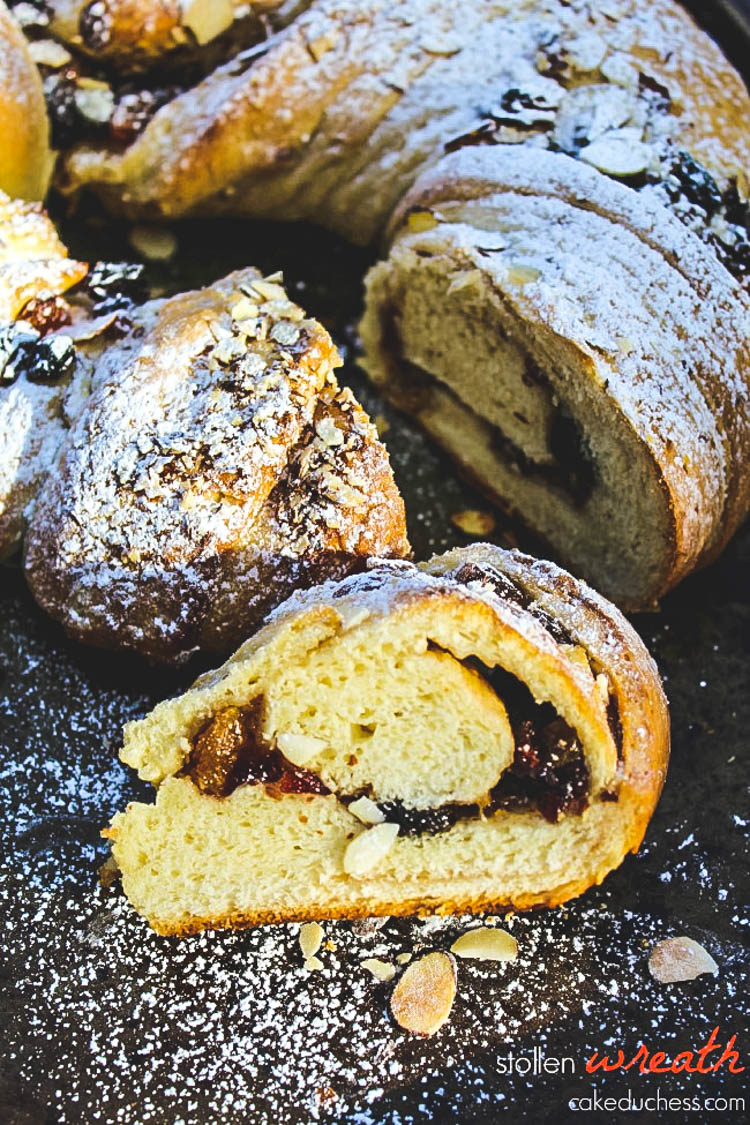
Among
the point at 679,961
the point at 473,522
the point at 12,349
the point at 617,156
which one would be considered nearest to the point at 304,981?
the point at 679,961

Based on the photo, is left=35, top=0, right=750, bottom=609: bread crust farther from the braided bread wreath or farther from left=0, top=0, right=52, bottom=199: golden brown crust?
left=0, top=0, right=52, bottom=199: golden brown crust

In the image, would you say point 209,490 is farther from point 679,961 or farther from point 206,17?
point 206,17

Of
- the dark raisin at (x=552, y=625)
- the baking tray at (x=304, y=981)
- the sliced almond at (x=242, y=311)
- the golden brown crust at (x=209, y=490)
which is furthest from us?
the sliced almond at (x=242, y=311)

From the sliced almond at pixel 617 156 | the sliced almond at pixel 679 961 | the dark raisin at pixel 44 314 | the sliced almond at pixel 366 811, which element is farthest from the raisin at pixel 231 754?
the sliced almond at pixel 617 156

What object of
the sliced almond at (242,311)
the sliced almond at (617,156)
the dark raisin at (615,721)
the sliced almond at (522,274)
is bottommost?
the sliced almond at (242,311)

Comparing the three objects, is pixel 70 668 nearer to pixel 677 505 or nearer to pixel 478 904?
pixel 478 904

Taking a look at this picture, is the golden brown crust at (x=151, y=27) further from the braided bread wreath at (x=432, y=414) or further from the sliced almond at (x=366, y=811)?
the sliced almond at (x=366, y=811)
